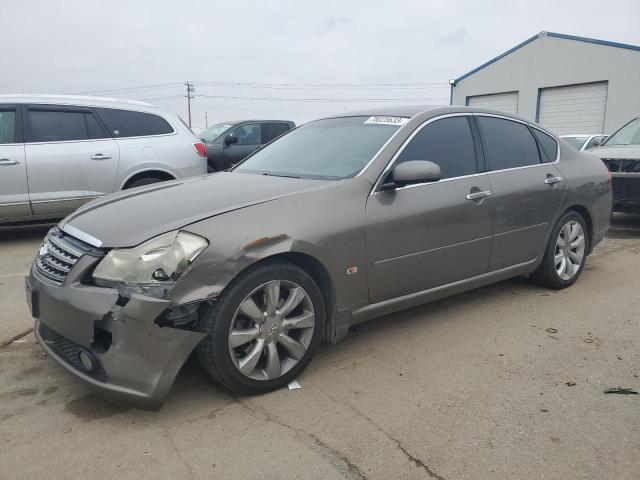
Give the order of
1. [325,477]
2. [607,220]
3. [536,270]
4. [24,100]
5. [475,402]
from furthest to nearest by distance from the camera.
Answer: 1. [24,100]
2. [607,220]
3. [536,270]
4. [475,402]
5. [325,477]

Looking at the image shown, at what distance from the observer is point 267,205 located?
9.55ft

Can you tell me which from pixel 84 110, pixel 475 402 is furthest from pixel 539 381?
pixel 84 110

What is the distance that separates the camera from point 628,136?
8070mm

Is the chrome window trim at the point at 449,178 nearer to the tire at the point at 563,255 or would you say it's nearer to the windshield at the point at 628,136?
the tire at the point at 563,255

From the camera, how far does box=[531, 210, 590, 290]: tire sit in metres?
4.55

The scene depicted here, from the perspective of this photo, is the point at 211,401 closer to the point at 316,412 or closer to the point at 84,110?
the point at 316,412

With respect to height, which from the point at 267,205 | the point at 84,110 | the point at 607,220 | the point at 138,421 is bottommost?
the point at 138,421

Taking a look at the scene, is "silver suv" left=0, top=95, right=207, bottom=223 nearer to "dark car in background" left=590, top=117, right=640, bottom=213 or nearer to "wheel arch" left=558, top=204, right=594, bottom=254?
"wheel arch" left=558, top=204, right=594, bottom=254

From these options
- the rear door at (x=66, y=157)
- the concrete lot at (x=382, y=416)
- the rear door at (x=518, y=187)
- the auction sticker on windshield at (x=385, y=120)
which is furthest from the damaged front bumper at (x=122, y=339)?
the rear door at (x=66, y=157)

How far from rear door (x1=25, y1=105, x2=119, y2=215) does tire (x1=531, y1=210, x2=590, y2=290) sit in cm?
524

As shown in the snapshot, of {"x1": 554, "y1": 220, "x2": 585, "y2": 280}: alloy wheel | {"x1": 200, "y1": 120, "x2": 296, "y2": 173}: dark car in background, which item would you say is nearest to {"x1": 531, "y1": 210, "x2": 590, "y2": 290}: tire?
{"x1": 554, "y1": 220, "x2": 585, "y2": 280}: alloy wheel

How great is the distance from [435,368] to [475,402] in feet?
1.41

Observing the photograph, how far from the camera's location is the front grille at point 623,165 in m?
6.98

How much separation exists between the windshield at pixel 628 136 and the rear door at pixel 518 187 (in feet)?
13.9
